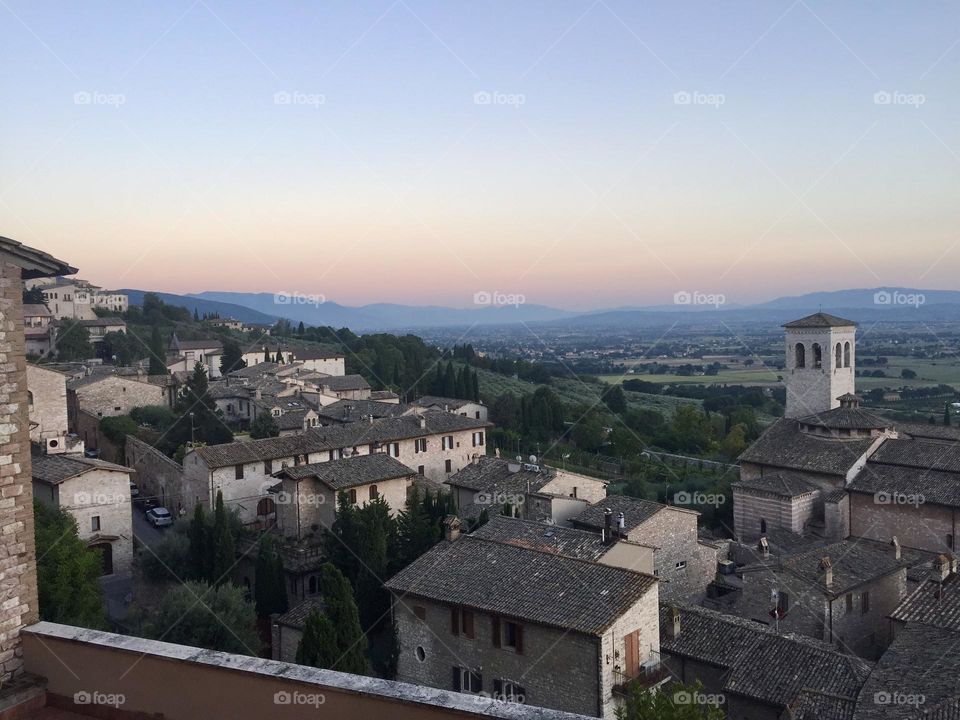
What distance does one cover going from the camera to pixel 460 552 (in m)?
17.9

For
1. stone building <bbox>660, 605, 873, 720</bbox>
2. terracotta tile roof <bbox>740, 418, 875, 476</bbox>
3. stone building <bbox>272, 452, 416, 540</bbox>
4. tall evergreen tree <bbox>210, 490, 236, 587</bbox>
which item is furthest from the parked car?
terracotta tile roof <bbox>740, 418, 875, 476</bbox>

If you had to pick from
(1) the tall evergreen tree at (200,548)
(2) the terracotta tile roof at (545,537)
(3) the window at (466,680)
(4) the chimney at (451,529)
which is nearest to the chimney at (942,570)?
(2) the terracotta tile roof at (545,537)

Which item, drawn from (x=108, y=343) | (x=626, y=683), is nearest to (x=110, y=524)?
(x=626, y=683)

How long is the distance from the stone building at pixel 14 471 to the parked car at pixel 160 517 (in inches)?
983

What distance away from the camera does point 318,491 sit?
2633cm

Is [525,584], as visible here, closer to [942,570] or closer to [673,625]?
[673,625]

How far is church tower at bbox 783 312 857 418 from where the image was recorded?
3284 centimetres

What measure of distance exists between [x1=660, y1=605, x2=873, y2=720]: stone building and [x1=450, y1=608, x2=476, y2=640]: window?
4.01m

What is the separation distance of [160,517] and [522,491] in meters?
13.5

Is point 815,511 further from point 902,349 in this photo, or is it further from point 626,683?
point 902,349

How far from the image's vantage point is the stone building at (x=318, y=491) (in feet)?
84.6

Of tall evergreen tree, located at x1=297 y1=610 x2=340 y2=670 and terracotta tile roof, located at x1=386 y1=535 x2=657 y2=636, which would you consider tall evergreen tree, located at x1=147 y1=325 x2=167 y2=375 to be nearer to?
terracotta tile roof, located at x1=386 y1=535 x2=657 y2=636

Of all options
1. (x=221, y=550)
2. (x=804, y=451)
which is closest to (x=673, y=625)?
(x=221, y=550)

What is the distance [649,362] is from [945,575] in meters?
123
